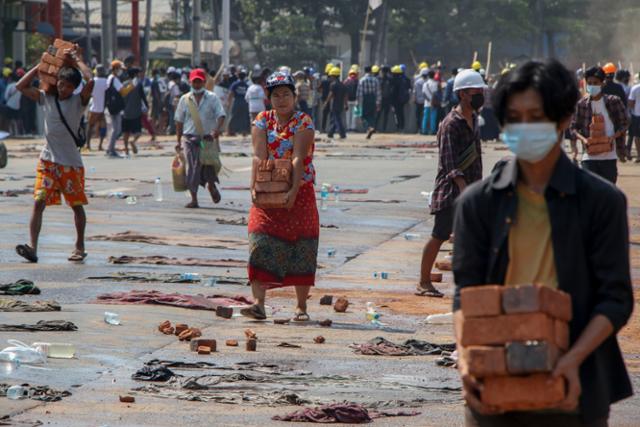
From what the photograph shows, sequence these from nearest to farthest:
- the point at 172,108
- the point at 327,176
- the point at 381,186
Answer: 1. the point at 381,186
2. the point at 327,176
3. the point at 172,108

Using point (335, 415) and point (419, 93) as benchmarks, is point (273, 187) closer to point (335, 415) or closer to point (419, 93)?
point (335, 415)

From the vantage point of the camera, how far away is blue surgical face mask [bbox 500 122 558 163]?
14.1ft

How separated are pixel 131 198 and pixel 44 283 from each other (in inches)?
317

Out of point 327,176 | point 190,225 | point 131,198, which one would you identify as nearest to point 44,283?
point 190,225

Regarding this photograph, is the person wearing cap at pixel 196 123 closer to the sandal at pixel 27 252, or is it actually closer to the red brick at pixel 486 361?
the sandal at pixel 27 252

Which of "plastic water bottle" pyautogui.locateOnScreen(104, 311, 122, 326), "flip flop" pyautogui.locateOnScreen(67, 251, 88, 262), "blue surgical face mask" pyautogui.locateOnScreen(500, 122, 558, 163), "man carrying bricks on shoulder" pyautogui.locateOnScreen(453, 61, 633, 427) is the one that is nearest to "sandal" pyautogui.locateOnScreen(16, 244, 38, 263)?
"flip flop" pyautogui.locateOnScreen(67, 251, 88, 262)

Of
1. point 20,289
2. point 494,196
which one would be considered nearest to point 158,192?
point 20,289

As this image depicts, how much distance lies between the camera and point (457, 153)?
11.5m

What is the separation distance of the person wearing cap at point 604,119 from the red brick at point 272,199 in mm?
5346

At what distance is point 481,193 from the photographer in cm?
450

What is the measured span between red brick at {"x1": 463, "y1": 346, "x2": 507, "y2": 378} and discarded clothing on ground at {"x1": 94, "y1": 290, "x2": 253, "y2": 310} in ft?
22.9

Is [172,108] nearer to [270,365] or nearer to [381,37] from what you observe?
[381,37]

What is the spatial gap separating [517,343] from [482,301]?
0.49ft

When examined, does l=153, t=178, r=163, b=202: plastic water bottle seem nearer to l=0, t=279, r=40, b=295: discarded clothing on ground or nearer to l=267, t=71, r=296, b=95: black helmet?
l=0, t=279, r=40, b=295: discarded clothing on ground
